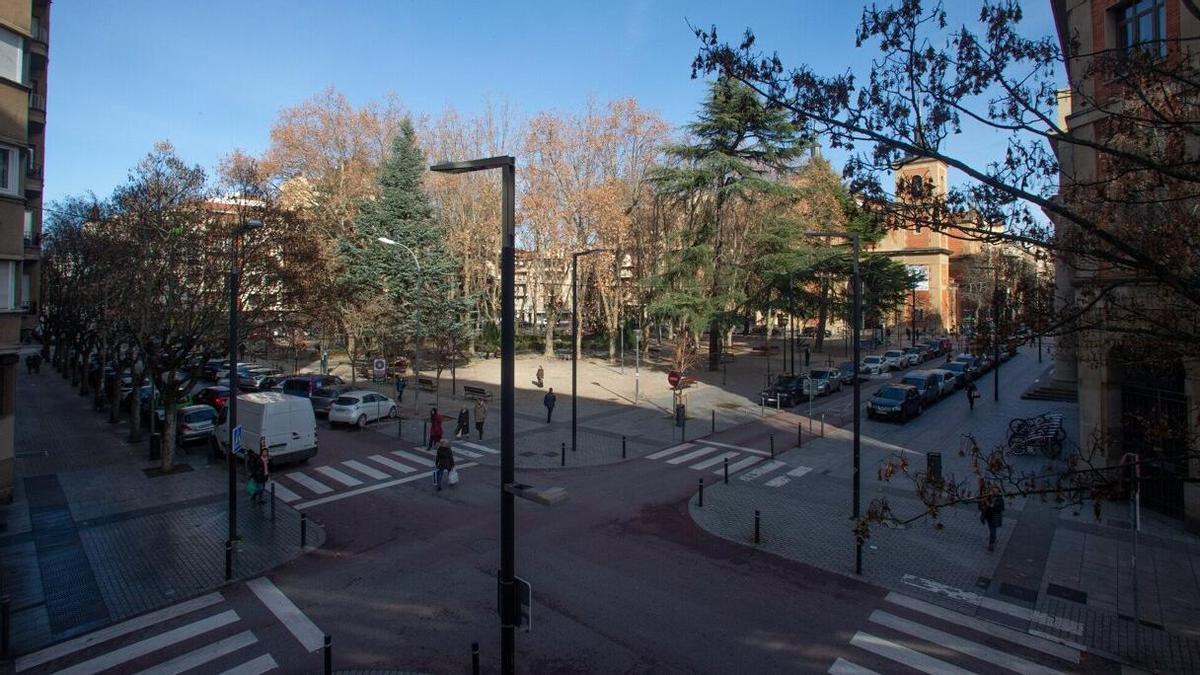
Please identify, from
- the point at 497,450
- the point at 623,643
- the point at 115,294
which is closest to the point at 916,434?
the point at 497,450

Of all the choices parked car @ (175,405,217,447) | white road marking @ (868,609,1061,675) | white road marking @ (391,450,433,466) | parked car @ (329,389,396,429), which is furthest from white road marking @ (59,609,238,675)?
parked car @ (329,389,396,429)

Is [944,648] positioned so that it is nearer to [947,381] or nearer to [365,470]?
[365,470]

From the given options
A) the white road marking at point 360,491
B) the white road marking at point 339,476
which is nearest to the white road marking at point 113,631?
the white road marking at point 360,491

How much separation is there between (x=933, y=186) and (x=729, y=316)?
29.9 metres

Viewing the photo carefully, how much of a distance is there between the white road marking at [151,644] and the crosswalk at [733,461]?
12.1 meters

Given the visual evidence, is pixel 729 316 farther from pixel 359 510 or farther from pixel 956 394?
pixel 359 510

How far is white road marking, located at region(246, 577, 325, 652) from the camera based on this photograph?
331 inches

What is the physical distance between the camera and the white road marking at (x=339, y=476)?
16.4 m

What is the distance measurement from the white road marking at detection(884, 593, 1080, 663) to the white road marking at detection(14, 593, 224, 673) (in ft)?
35.6

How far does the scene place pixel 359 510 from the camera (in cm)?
1422

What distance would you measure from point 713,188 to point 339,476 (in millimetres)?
27273

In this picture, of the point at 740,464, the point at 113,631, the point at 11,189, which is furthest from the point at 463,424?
the point at 113,631

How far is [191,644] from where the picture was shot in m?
8.33

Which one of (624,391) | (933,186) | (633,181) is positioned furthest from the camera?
(633,181)
